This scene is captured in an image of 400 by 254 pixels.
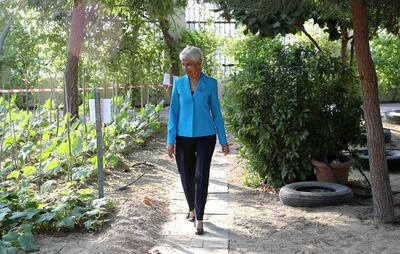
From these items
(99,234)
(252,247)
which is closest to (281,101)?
(252,247)

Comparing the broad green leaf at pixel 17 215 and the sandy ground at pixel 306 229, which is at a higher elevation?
the broad green leaf at pixel 17 215

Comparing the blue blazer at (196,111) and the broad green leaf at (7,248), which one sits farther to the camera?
the blue blazer at (196,111)

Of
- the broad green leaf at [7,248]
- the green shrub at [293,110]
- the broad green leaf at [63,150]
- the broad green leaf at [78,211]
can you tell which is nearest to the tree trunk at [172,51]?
the green shrub at [293,110]

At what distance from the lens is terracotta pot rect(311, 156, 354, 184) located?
6.73 m

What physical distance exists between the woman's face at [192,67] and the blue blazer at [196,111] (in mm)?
69

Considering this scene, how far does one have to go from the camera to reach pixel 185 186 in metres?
5.24

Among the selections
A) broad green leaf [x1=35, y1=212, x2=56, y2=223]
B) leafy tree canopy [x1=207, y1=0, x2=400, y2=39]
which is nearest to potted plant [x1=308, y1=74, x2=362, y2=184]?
leafy tree canopy [x1=207, y1=0, x2=400, y2=39]

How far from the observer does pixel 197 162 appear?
5.09 meters

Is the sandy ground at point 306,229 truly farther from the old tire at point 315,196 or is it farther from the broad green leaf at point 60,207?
the broad green leaf at point 60,207

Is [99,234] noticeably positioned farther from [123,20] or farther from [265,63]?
[123,20]

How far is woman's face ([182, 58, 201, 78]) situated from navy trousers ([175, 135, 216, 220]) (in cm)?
58

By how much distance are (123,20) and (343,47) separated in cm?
658

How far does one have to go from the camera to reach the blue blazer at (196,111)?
500 cm

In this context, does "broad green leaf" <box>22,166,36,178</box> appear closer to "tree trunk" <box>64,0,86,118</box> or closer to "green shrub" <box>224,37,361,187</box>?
"green shrub" <box>224,37,361,187</box>
